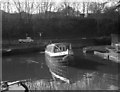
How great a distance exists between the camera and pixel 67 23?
1228 inches

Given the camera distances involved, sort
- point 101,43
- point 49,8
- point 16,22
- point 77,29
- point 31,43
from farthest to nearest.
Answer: point 49,8 → point 77,29 → point 16,22 → point 101,43 → point 31,43

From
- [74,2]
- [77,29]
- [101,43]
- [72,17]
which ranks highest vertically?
[74,2]

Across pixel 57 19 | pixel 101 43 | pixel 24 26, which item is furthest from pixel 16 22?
pixel 101 43

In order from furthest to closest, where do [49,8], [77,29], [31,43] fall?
[49,8], [77,29], [31,43]

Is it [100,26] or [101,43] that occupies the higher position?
[100,26]

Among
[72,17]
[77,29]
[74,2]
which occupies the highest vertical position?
[74,2]

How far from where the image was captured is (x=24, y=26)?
2936cm

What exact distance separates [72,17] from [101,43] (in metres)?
7.54

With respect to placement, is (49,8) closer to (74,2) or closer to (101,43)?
(74,2)

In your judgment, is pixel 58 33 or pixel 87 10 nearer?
pixel 58 33

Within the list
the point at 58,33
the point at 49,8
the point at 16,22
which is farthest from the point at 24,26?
the point at 49,8

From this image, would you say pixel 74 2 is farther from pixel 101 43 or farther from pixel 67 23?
pixel 101 43

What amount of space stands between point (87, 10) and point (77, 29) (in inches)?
281

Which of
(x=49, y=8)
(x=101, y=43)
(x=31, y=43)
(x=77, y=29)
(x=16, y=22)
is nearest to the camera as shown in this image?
(x=31, y=43)
